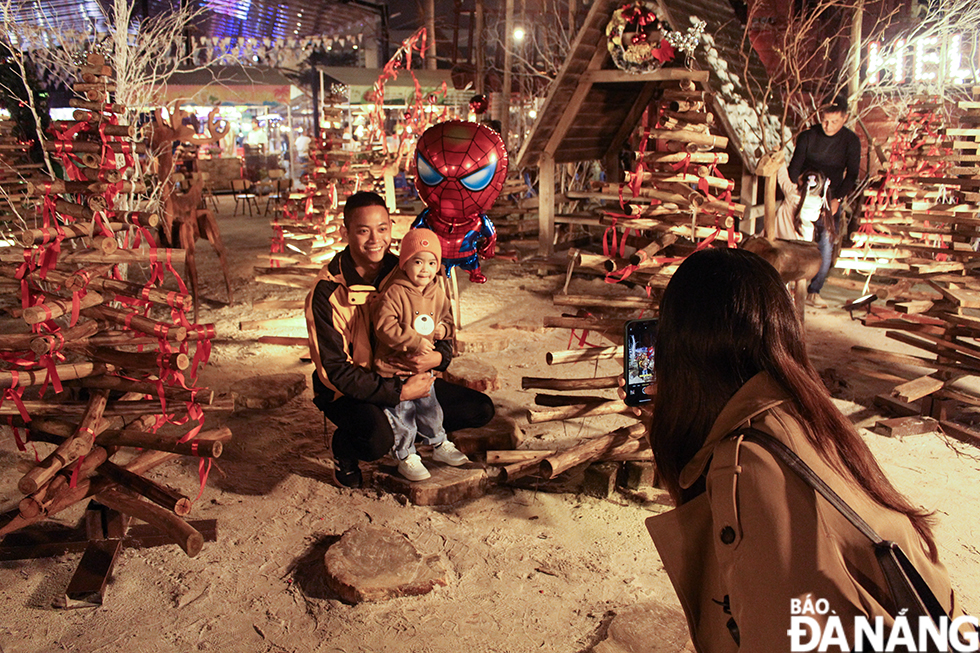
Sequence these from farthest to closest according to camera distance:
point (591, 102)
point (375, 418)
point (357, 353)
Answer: point (591, 102), point (357, 353), point (375, 418)

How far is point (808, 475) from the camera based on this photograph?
1.38 metres

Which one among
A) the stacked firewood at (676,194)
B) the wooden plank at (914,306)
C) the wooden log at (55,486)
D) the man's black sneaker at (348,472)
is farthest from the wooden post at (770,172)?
the wooden log at (55,486)

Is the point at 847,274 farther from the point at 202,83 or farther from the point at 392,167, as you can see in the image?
the point at 202,83

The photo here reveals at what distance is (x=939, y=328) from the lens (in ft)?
18.8

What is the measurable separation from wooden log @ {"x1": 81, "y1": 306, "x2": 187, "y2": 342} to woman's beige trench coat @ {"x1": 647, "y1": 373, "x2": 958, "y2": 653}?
Answer: 2.46 metres

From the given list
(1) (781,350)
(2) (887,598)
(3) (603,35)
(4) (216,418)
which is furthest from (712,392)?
(3) (603,35)

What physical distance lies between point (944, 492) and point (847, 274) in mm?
6405

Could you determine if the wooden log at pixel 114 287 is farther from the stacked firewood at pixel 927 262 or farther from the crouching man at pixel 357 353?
the stacked firewood at pixel 927 262

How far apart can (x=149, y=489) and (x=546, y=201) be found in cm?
791

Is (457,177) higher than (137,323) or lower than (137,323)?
higher

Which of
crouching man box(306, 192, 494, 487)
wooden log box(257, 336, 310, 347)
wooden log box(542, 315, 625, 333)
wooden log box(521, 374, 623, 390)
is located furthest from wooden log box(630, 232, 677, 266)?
wooden log box(257, 336, 310, 347)

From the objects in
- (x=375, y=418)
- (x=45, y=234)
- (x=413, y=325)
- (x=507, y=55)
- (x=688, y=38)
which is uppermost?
(x=507, y=55)

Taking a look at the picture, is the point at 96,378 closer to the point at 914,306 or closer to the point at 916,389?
the point at 916,389

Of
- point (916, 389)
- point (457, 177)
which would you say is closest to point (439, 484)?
point (457, 177)
